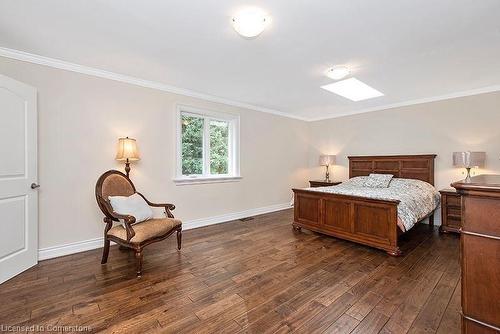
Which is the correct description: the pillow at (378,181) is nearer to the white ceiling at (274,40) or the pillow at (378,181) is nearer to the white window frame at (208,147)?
the white ceiling at (274,40)

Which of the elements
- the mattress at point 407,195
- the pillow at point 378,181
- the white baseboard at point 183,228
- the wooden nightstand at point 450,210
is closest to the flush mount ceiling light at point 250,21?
the mattress at point 407,195

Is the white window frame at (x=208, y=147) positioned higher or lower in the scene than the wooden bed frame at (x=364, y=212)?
higher

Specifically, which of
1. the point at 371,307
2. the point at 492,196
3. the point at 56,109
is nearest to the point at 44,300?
the point at 56,109

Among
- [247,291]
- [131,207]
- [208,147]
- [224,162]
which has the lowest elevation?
[247,291]

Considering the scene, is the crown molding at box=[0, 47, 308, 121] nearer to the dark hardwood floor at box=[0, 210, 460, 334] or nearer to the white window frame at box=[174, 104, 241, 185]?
the white window frame at box=[174, 104, 241, 185]

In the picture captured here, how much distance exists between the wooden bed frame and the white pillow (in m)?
2.40

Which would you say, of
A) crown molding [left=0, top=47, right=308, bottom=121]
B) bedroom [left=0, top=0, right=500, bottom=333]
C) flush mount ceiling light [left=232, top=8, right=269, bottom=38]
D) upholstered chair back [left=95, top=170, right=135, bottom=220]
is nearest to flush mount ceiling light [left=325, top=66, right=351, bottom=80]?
bedroom [left=0, top=0, right=500, bottom=333]

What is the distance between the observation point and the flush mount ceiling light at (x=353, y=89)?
3726mm

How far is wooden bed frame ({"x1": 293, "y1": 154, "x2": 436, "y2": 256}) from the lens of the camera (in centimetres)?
294

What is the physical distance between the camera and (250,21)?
1.95m

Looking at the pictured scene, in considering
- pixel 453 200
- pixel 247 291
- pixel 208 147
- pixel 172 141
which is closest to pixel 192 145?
pixel 208 147

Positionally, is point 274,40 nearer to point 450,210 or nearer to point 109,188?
point 109,188

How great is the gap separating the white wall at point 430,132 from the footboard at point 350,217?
2.15m

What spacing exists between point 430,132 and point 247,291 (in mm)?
4447
